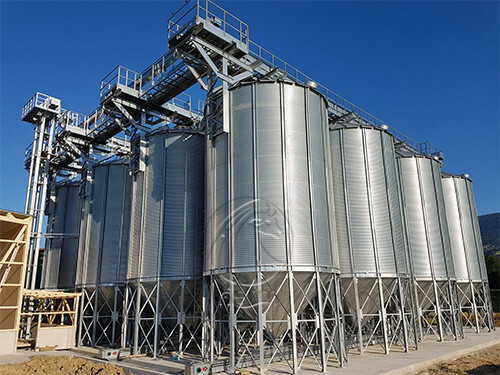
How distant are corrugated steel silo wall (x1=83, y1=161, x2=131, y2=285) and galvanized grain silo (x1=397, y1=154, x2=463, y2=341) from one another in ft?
67.8

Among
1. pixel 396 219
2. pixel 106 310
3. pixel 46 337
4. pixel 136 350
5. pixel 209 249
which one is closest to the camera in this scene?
pixel 209 249

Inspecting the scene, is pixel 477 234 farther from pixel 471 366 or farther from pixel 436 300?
pixel 471 366

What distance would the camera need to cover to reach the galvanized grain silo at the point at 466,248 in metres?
33.7

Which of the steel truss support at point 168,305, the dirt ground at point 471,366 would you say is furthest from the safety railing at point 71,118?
the dirt ground at point 471,366

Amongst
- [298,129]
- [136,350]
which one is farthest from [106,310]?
[298,129]

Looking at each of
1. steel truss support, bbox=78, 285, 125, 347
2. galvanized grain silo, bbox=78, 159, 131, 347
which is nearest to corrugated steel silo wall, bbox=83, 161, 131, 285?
galvanized grain silo, bbox=78, 159, 131, 347

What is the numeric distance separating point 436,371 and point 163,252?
15.5m

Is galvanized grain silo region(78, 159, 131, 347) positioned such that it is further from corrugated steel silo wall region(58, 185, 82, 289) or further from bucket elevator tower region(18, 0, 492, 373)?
corrugated steel silo wall region(58, 185, 82, 289)

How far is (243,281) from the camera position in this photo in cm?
1817

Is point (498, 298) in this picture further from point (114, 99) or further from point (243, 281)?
point (114, 99)

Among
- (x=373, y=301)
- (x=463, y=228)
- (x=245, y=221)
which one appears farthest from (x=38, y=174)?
(x=463, y=228)

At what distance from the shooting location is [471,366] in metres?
19.0

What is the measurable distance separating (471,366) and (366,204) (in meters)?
9.76

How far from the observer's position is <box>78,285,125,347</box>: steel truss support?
28.0 m
